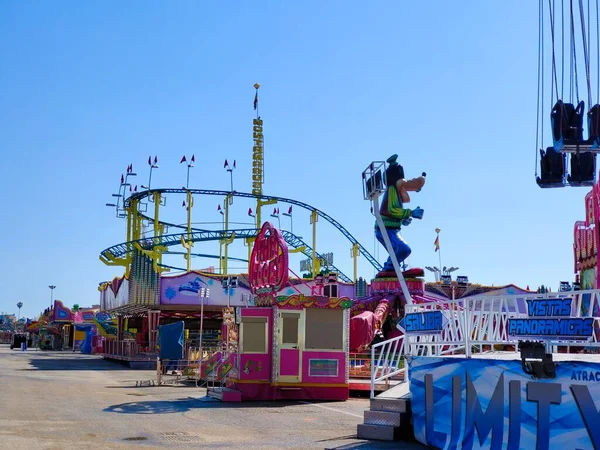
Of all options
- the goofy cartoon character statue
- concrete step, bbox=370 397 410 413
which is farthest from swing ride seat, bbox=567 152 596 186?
the goofy cartoon character statue

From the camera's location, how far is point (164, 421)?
15.7 meters

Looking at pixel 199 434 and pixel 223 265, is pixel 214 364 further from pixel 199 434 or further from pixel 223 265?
pixel 223 265

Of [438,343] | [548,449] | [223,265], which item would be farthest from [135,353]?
[548,449]

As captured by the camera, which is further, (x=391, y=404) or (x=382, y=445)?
(x=391, y=404)

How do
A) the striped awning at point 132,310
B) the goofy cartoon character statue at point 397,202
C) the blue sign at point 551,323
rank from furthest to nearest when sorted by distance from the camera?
1. the striped awning at point 132,310
2. the goofy cartoon character statue at point 397,202
3. the blue sign at point 551,323

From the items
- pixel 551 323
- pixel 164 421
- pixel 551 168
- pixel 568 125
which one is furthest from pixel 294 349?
pixel 551 323

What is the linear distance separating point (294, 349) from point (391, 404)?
6.96 meters

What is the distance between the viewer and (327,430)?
1474cm

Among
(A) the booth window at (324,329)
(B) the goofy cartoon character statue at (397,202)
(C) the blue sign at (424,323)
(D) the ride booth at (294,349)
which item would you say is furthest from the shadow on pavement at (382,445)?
(B) the goofy cartoon character statue at (397,202)

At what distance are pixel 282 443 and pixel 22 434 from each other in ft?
13.9

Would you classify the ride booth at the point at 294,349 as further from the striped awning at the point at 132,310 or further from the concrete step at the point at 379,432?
the striped awning at the point at 132,310

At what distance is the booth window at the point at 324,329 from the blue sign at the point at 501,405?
24.2ft

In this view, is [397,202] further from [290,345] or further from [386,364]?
[386,364]

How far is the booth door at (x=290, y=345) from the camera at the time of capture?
20578 mm
